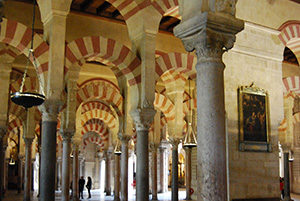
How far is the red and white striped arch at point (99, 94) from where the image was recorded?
36.8 ft

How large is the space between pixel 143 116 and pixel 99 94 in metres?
4.78

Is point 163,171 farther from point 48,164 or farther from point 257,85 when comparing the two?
point 48,164

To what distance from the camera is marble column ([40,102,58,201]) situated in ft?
19.5

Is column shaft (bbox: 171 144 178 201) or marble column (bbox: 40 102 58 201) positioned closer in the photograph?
marble column (bbox: 40 102 58 201)

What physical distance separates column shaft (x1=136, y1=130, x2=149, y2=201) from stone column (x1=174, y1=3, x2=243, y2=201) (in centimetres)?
313

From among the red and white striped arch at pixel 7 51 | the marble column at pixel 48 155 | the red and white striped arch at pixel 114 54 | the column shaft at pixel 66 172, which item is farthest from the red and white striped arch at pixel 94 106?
the marble column at pixel 48 155

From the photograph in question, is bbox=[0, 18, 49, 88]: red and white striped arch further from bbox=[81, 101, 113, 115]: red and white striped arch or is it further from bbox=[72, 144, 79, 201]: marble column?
bbox=[81, 101, 113, 115]: red and white striped arch

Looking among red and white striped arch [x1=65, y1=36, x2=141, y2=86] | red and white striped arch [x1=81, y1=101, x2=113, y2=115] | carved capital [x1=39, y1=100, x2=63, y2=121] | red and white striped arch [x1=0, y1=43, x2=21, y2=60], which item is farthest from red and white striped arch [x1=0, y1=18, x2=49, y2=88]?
red and white striped arch [x1=81, y1=101, x2=113, y2=115]

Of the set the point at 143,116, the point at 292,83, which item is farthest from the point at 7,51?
the point at 292,83

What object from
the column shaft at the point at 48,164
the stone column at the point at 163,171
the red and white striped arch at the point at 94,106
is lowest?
the stone column at the point at 163,171

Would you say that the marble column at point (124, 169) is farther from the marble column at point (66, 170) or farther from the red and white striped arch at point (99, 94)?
the marble column at point (66, 170)

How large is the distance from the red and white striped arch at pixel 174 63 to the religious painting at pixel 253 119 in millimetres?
1869

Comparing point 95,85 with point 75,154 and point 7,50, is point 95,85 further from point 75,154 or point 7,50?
point 7,50

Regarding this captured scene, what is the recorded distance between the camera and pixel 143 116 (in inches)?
271
